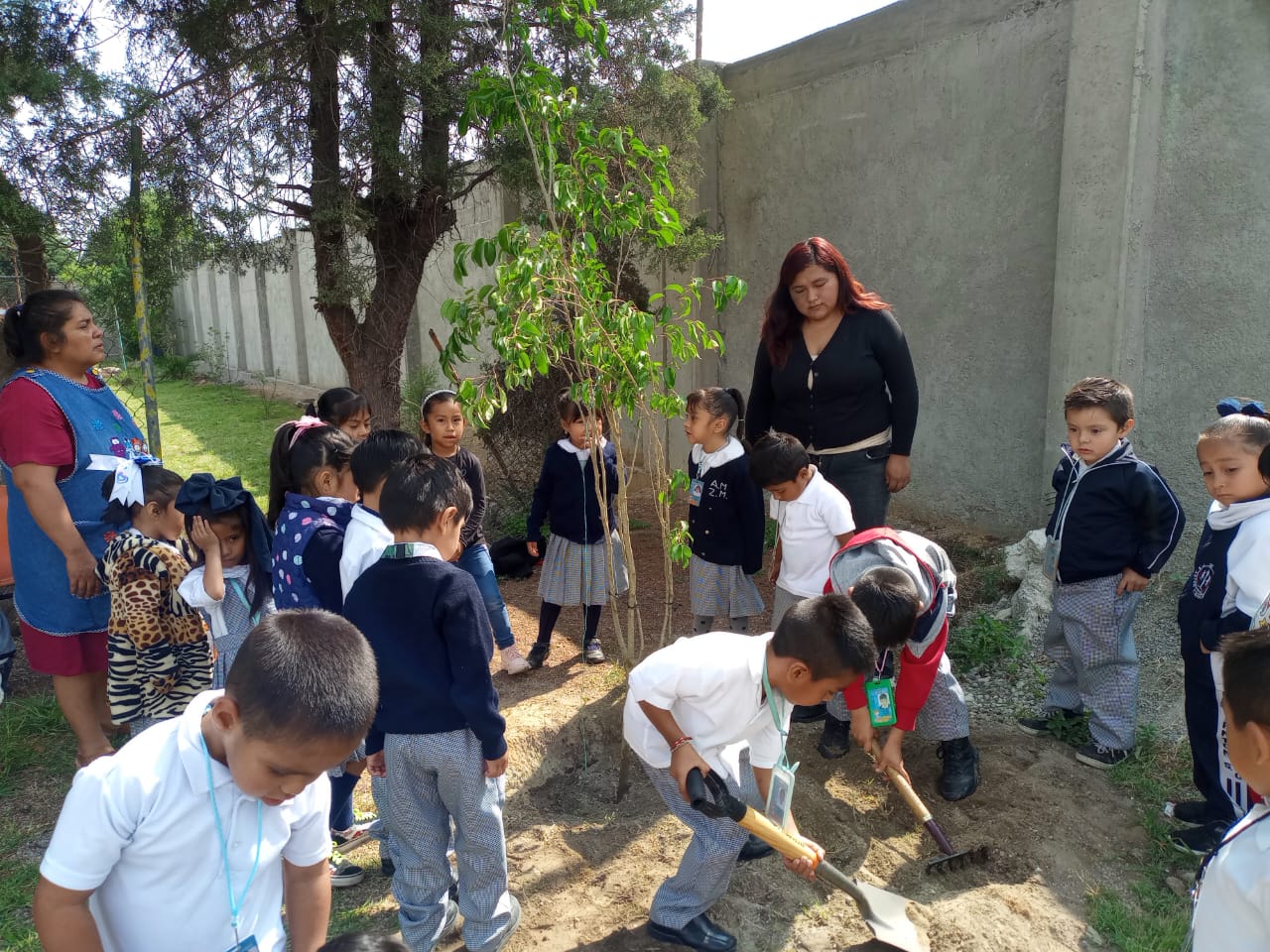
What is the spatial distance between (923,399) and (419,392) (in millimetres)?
4239

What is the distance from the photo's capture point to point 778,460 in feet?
10.1

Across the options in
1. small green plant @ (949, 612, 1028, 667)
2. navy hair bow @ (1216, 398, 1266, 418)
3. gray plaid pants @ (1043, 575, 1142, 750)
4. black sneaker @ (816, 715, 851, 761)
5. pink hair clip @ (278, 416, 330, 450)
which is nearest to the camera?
pink hair clip @ (278, 416, 330, 450)

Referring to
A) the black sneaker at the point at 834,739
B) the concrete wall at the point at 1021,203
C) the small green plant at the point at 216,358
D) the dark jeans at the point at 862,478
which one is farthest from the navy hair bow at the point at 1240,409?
the small green plant at the point at 216,358

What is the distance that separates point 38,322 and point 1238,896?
346cm

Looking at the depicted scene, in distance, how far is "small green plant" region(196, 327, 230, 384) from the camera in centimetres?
2075

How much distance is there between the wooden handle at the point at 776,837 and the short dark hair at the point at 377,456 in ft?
4.23

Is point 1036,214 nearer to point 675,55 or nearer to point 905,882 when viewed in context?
point 675,55

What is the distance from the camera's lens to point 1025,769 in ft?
10.1

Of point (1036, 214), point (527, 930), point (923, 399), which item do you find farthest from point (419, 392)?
point (527, 930)

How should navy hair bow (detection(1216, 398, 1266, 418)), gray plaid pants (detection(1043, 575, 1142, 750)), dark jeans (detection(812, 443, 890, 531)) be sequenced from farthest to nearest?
dark jeans (detection(812, 443, 890, 531)), gray plaid pants (detection(1043, 575, 1142, 750)), navy hair bow (detection(1216, 398, 1266, 418))

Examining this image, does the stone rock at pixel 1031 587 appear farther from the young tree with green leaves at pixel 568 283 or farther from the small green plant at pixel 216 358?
the small green plant at pixel 216 358

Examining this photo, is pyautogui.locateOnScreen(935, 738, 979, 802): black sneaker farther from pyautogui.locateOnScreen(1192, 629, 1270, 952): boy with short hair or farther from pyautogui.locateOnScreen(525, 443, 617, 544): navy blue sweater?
pyautogui.locateOnScreen(525, 443, 617, 544): navy blue sweater

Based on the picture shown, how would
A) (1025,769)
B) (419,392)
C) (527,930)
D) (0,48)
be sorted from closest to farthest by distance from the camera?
(527,930)
(1025,769)
(0,48)
(419,392)

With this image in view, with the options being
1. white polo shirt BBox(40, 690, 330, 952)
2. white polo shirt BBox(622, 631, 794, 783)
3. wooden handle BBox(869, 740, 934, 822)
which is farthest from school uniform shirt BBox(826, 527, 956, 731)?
white polo shirt BBox(40, 690, 330, 952)
